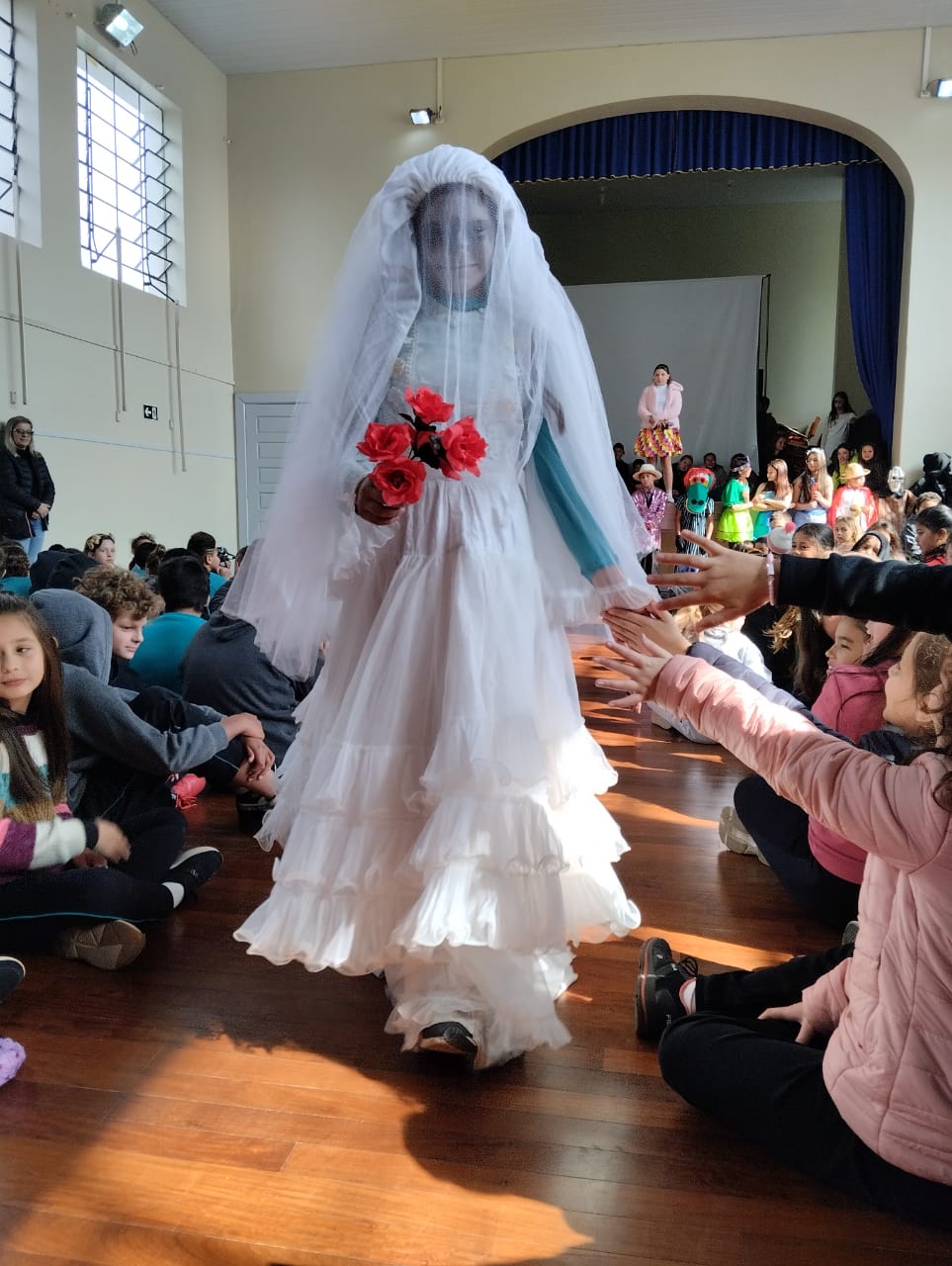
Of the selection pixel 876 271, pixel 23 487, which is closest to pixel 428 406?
pixel 23 487

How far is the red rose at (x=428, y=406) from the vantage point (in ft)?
5.16

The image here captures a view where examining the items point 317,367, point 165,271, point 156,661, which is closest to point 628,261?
point 165,271

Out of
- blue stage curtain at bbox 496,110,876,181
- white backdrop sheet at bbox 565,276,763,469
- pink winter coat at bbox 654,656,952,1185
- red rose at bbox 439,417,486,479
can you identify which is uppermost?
blue stage curtain at bbox 496,110,876,181

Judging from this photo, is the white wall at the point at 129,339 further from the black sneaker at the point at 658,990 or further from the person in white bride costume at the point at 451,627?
the black sneaker at the point at 658,990

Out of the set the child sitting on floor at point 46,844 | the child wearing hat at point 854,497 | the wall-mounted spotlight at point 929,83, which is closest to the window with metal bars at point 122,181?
the child wearing hat at point 854,497

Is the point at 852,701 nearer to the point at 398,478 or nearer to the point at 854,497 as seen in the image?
the point at 398,478

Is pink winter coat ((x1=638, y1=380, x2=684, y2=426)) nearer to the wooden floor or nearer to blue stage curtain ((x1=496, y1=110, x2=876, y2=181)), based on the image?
blue stage curtain ((x1=496, y1=110, x2=876, y2=181))

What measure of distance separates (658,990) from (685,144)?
29.9 ft

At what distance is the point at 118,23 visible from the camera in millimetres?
7203

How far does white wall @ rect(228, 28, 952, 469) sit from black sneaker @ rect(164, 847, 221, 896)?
301 inches

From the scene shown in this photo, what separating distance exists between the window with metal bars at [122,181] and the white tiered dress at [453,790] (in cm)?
666

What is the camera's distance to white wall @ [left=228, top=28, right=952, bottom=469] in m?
8.55

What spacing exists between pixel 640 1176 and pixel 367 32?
9.43 meters

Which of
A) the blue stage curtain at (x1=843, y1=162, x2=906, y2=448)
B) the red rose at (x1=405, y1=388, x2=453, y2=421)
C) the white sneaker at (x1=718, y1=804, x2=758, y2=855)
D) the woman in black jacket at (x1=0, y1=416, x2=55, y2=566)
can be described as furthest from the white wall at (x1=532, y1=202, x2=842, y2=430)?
the red rose at (x1=405, y1=388, x2=453, y2=421)
